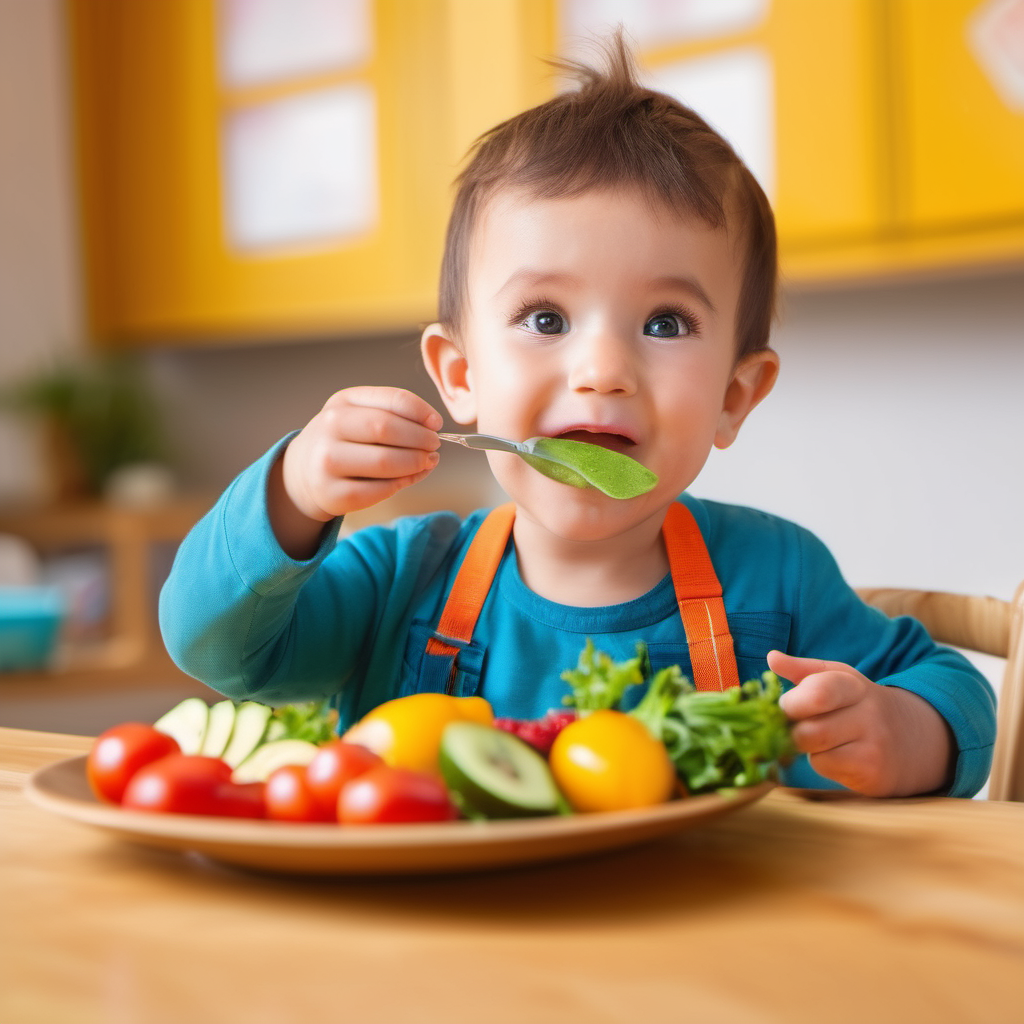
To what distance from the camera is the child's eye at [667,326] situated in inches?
36.2

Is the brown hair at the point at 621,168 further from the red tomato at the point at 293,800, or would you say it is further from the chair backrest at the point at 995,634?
the red tomato at the point at 293,800

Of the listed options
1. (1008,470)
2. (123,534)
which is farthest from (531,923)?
(123,534)

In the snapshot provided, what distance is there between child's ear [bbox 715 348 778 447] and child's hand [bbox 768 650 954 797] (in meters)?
0.33

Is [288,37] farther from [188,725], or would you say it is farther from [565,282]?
[188,725]

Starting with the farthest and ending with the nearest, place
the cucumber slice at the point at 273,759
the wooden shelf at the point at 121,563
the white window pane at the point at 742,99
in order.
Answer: the wooden shelf at the point at 121,563 < the white window pane at the point at 742,99 < the cucumber slice at the point at 273,759

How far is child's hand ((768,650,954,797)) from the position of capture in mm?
681

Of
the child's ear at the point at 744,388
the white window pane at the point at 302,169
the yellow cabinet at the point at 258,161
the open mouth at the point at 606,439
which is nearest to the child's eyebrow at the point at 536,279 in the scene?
the open mouth at the point at 606,439

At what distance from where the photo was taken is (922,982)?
0.41 metres

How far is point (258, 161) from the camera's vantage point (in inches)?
109

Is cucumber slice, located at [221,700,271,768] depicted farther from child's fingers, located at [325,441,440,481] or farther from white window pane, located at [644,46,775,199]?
white window pane, located at [644,46,775,199]

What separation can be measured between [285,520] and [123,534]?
2113mm

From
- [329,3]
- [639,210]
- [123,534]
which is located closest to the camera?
[639,210]

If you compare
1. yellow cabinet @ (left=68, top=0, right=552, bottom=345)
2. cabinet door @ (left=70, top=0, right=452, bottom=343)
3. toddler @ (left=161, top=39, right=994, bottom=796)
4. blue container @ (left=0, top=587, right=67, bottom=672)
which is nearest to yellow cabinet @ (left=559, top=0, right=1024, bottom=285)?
yellow cabinet @ (left=68, top=0, right=552, bottom=345)

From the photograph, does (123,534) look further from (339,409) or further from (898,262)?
(339,409)
